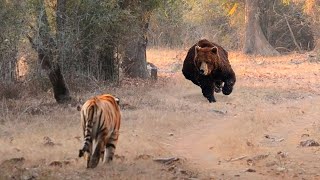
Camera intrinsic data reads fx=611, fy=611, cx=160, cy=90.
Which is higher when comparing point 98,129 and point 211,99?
point 98,129

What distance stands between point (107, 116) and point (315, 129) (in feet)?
19.3

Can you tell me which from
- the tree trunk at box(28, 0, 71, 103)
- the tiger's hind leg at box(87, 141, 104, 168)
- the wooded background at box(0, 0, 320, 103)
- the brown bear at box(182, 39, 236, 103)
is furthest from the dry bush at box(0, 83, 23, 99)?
the tiger's hind leg at box(87, 141, 104, 168)

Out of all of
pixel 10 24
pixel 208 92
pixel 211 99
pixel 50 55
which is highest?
pixel 10 24

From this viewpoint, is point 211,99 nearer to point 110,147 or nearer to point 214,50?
point 214,50

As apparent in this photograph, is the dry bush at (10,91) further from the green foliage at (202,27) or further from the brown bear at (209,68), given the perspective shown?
the green foliage at (202,27)

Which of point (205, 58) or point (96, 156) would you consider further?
point (205, 58)

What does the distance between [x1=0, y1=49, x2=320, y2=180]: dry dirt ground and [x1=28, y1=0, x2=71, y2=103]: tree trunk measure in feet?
1.38

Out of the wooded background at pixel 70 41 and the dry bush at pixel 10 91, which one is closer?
the wooded background at pixel 70 41

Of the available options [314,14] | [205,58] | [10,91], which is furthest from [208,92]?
[314,14]

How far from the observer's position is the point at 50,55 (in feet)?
48.6

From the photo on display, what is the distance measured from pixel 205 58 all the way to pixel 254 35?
2399cm

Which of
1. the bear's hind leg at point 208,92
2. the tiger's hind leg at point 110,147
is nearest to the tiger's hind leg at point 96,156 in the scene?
the tiger's hind leg at point 110,147

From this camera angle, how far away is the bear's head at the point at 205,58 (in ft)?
51.6

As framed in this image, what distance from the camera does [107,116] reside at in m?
9.34
